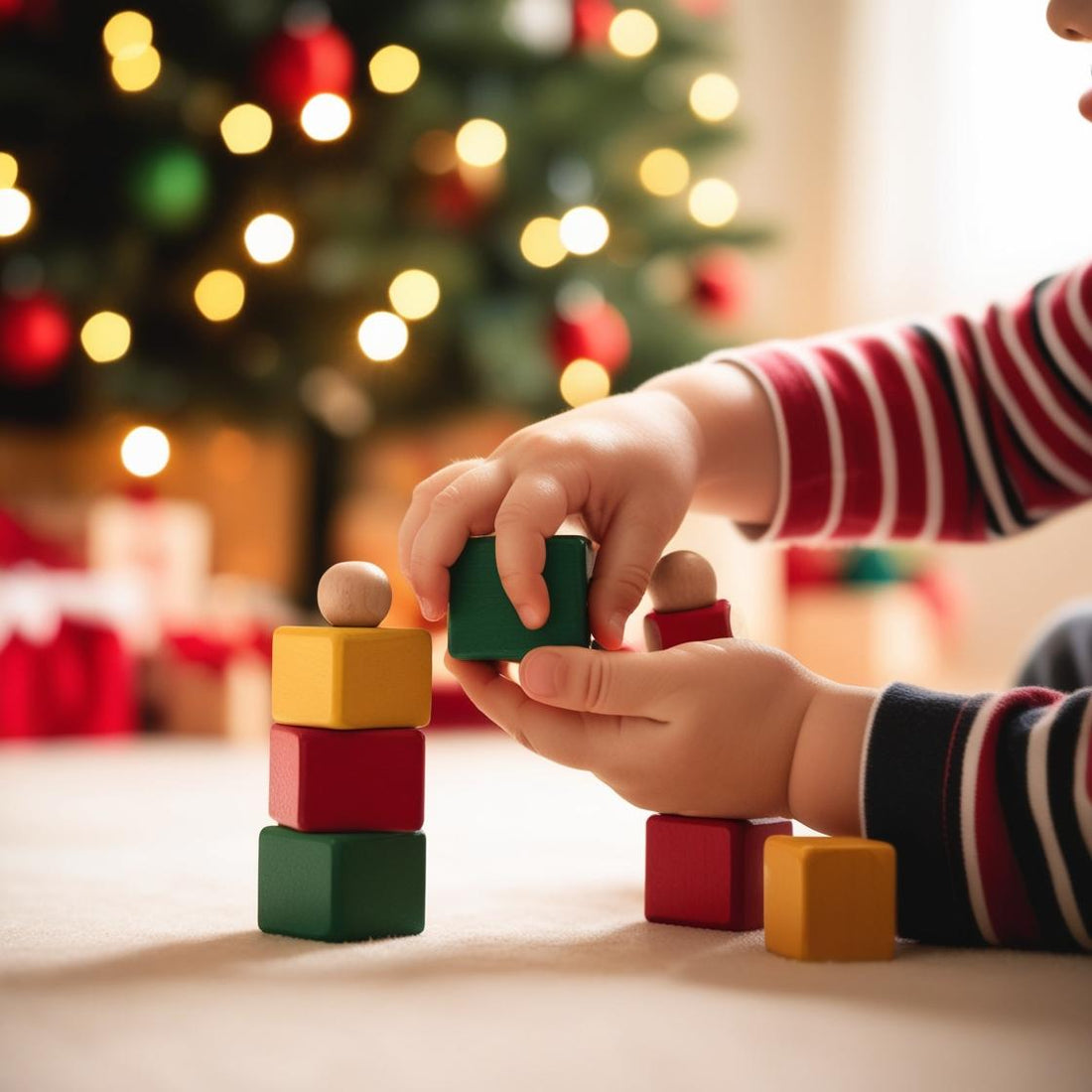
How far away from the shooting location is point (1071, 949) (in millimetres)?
633

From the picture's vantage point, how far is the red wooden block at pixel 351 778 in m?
0.62

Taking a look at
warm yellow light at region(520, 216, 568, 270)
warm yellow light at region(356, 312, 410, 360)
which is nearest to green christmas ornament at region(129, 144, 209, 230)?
warm yellow light at region(356, 312, 410, 360)

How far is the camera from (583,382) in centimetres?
195

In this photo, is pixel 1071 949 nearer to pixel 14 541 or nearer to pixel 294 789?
pixel 294 789

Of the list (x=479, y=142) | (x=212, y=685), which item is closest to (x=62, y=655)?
(x=212, y=685)

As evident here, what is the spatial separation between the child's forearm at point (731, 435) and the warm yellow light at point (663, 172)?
1.29m

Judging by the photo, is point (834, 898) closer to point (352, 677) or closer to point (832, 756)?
point (832, 756)

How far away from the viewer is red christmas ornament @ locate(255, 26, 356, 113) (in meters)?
1.72

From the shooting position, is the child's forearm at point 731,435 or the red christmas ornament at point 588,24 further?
the red christmas ornament at point 588,24

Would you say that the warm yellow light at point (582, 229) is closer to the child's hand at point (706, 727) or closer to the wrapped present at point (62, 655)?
the wrapped present at point (62, 655)

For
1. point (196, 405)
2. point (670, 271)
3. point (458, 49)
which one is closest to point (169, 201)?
point (196, 405)

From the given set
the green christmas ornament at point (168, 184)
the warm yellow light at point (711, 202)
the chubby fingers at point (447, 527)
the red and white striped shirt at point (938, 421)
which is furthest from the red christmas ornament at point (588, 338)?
the chubby fingers at point (447, 527)

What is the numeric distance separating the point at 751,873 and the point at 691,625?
0.38 ft

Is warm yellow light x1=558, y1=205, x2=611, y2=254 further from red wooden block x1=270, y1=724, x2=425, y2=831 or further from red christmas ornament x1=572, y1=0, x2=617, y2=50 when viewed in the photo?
red wooden block x1=270, y1=724, x2=425, y2=831
